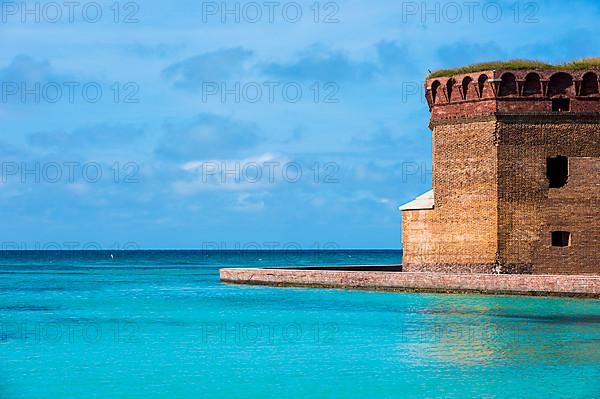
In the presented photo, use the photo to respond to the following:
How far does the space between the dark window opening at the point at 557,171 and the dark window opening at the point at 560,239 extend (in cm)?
133

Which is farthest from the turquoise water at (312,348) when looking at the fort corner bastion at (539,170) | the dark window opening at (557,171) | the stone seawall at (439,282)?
the dark window opening at (557,171)

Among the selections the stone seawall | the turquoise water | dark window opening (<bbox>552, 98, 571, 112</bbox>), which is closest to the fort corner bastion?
dark window opening (<bbox>552, 98, 571, 112</bbox>)

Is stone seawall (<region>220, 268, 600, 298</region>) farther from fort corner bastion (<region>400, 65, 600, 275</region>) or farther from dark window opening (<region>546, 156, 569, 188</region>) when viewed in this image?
dark window opening (<region>546, 156, 569, 188</region>)

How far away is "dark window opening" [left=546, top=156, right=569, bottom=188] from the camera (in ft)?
93.5

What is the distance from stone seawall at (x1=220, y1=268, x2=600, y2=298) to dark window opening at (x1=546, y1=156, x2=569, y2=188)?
404 centimetres

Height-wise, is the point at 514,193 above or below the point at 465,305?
above

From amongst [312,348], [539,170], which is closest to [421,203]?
[539,170]

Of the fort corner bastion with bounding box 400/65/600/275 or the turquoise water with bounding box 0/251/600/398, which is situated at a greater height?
the fort corner bastion with bounding box 400/65/600/275

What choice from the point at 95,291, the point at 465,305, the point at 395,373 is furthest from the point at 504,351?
the point at 95,291

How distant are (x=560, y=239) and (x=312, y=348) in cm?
1260

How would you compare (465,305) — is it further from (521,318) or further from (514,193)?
(514,193)

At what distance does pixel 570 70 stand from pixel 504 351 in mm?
13212

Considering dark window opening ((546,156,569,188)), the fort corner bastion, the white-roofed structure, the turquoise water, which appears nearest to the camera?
the turquoise water

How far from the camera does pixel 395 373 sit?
50.4ft
